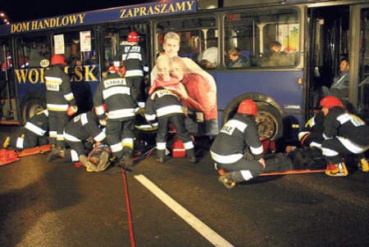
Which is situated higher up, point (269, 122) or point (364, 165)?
point (269, 122)

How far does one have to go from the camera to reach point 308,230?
173 inches

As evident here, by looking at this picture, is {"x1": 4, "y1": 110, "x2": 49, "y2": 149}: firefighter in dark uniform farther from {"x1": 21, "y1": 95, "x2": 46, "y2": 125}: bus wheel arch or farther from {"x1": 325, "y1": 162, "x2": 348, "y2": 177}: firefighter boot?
{"x1": 325, "y1": 162, "x2": 348, "y2": 177}: firefighter boot

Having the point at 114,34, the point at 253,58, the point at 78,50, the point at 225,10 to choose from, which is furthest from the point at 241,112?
the point at 78,50

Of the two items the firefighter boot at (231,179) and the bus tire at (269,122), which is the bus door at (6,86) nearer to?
the bus tire at (269,122)

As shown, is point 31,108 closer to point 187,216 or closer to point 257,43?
point 257,43

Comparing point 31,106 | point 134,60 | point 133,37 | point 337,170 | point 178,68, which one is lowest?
point 337,170

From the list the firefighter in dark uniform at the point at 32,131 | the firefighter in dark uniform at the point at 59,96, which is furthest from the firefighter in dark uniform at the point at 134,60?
the firefighter in dark uniform at the point at 32,131

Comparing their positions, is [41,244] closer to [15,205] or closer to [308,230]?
[15,205]

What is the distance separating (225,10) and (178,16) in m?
1.00

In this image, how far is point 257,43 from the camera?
7664 millimetres

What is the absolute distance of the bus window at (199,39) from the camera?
8047 millimetres

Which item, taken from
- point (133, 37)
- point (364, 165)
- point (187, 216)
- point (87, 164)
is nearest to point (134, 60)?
point (133, 37)

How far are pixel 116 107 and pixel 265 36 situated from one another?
2939 mm

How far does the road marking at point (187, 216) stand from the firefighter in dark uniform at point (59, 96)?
246cm
